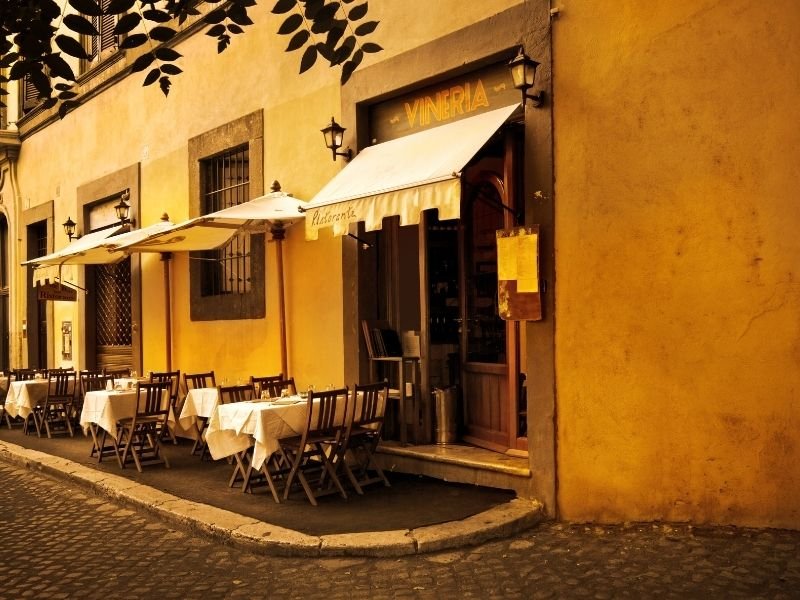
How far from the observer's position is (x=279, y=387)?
780 cm

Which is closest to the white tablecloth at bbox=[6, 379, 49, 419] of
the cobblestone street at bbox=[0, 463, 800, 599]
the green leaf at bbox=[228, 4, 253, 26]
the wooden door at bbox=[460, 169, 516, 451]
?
the cobblestone street at bbox=[0, 463, 800, 599]

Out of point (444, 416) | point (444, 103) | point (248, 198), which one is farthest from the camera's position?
point (248, 198)

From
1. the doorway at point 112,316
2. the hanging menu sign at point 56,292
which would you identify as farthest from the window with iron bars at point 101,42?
the hanging menu sign at point 56,292

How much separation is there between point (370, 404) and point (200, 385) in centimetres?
360

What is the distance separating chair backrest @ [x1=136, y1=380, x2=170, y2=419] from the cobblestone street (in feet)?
8.01

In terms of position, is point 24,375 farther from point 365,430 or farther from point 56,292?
point 365,430

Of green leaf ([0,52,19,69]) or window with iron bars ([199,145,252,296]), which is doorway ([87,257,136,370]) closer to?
window with iron bars ([199,145,252,296])

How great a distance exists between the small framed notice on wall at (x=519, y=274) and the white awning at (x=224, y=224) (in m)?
2.30

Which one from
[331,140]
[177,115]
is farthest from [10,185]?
[331,140]

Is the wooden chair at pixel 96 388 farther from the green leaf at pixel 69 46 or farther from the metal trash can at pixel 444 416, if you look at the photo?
the green leaf at pixel 69 46

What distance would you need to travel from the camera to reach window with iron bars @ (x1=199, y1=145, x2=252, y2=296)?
9.43 metres

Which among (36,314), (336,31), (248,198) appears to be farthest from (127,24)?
(36,314)

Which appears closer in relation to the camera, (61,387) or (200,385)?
(200,385)

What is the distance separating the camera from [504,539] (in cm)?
524
